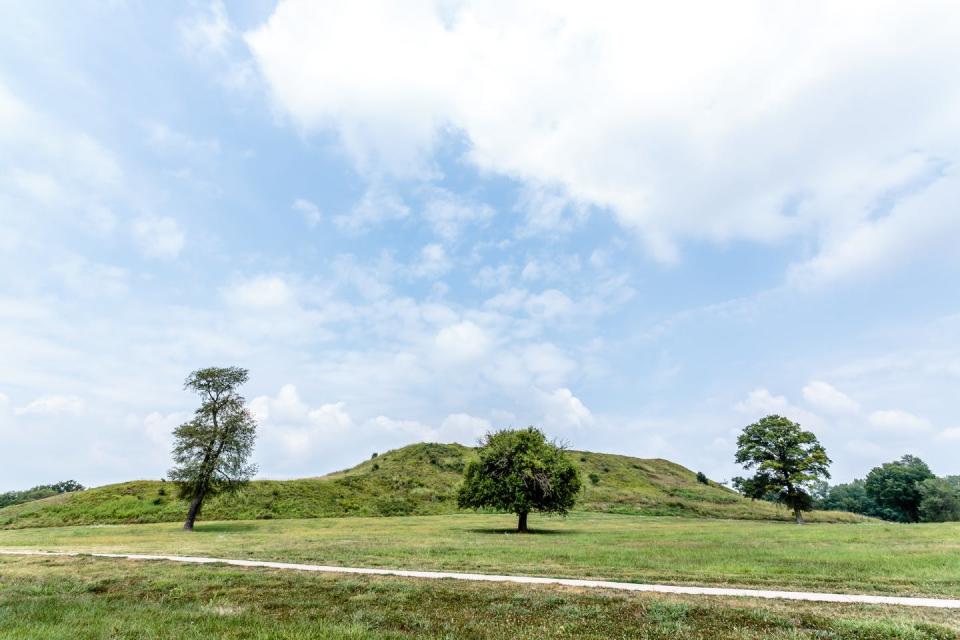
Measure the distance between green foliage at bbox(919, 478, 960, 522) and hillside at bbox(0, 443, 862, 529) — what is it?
1704 centimetres

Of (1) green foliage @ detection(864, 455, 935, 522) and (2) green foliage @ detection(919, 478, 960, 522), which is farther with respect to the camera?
(1) green foliage @ detection(864, 455, 935, 522)

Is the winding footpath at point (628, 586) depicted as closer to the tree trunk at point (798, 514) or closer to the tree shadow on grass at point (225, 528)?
the tree shadow on grass at point (225, 528)

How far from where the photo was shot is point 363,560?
58.2 ft

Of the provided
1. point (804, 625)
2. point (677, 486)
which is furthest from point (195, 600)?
point (677, 486)

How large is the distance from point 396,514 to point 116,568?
4556 cm

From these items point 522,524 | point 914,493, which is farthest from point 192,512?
point 914,493

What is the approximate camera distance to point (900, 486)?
7831 centimetres

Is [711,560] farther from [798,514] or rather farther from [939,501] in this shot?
[939,501]

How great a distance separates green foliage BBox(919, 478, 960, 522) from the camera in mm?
71688

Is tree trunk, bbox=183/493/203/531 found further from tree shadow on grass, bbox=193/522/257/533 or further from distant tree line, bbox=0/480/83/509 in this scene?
distant tree line, bbox=0/480/83/509

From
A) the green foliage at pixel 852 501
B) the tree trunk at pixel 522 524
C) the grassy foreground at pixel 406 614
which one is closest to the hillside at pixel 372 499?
the tree trunk at pixel 522 524

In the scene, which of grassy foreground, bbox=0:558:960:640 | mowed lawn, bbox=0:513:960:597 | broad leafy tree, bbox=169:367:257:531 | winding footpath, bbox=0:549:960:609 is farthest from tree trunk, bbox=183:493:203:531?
grassy foreground, bbox=0:558:960:640

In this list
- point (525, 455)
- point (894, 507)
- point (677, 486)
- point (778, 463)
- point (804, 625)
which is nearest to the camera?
point (804, 625)

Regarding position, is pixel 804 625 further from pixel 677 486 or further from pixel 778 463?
pixel 677 486
